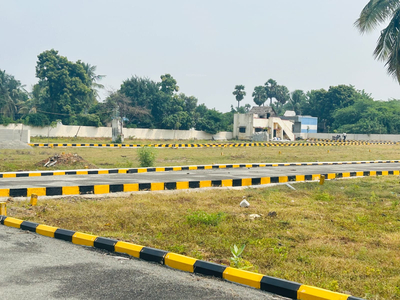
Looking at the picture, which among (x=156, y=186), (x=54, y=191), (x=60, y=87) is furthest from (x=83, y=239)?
(x=60, y=87)

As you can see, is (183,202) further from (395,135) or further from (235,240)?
(395,135)

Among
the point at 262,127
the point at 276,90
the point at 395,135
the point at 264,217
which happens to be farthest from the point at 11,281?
the point at 276,90

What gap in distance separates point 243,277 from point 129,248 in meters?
1.65

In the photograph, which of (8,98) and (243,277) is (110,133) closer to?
(8,98)

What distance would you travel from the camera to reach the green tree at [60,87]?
172ft

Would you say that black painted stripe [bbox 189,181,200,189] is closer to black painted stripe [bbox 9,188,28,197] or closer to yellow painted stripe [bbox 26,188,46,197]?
yellow painted stripe [bbox 26,188,46,197]

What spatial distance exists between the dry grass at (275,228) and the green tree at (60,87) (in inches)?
1772

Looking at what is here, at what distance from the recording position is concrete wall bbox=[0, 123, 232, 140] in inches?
1865

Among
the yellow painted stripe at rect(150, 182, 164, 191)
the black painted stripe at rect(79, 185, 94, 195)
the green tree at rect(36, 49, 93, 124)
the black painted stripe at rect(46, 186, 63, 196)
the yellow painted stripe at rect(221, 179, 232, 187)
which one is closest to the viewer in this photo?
the black painted stripe at rect(46, 186, 63, 196)

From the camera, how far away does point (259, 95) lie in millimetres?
105562

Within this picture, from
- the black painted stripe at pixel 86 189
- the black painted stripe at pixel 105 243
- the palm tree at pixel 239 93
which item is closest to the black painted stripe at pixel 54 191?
the black painted stripe at pixel 86 189

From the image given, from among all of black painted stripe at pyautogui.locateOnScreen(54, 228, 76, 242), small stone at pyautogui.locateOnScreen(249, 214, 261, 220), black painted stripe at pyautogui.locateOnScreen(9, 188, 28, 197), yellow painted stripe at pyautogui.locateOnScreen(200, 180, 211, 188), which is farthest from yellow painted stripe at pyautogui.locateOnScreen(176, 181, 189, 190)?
black painted stripe at pyautogui.locateOnScreen(54, 228, 76, 242)

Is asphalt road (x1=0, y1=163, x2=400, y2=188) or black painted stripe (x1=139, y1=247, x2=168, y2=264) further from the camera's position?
asphalt road (x1=0, y1=163, x2=400, y2=188)

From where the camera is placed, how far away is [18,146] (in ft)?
102
